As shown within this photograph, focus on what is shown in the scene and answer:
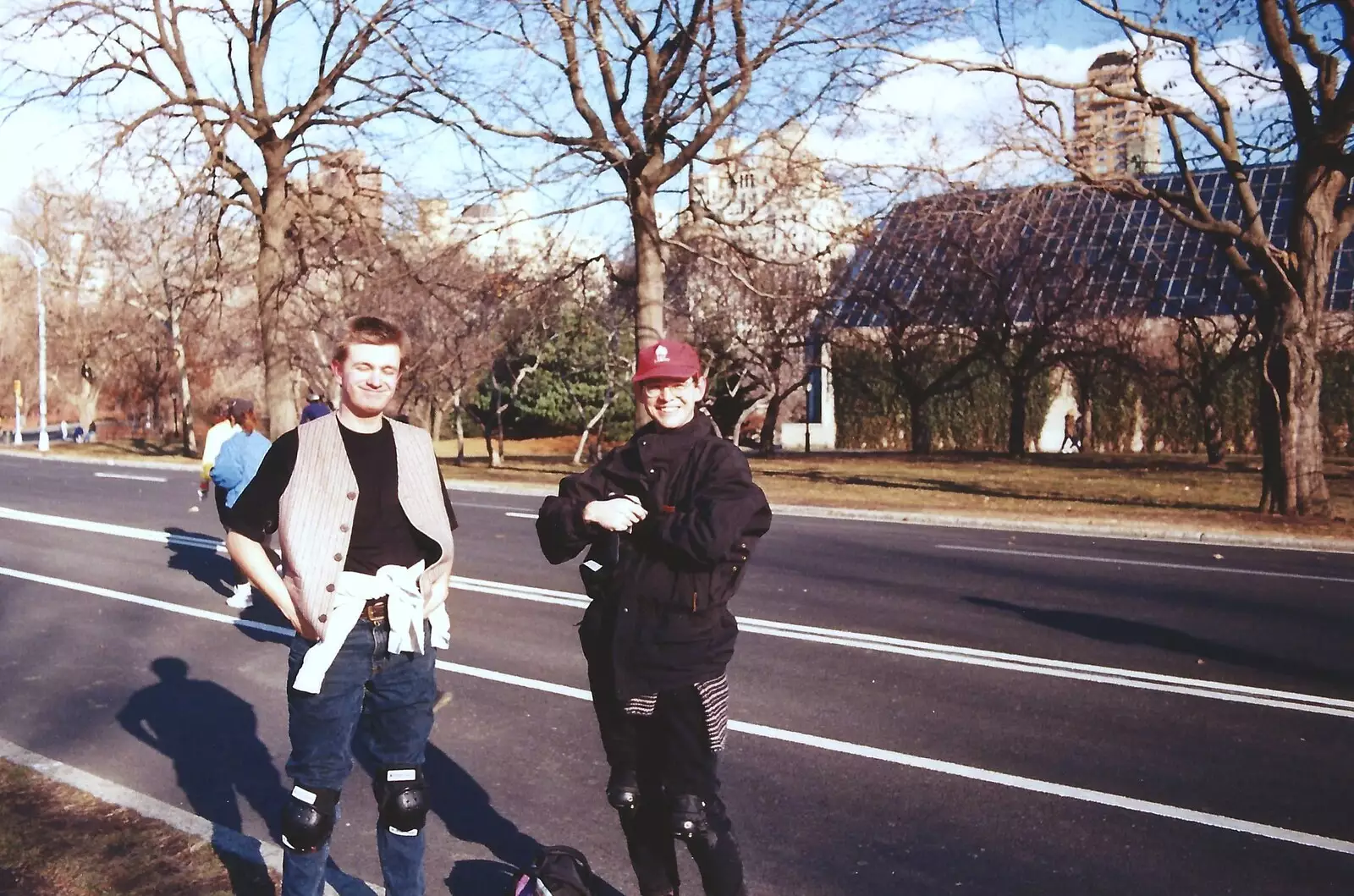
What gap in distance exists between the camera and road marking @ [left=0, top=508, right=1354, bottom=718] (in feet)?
23.3

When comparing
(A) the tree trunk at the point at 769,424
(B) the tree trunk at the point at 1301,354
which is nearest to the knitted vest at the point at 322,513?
(B) the tree trunk at the point at 1301,354

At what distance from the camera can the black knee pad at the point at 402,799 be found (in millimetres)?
3822

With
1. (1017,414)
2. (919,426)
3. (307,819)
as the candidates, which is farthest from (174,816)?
(919,426)

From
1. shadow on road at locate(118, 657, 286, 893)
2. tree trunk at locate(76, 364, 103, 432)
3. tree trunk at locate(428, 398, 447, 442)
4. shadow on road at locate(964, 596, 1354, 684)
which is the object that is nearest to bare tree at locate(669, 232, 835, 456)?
tree trunk at locate(428, 398, 447, 442)

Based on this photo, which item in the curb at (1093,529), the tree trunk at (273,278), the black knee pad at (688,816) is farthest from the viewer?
the tree trunk at (273,278)

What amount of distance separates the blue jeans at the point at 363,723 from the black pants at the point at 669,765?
60 centimetres

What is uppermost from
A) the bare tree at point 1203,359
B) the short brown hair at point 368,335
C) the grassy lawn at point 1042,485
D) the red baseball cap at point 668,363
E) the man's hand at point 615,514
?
the bare tree at point 1203,359

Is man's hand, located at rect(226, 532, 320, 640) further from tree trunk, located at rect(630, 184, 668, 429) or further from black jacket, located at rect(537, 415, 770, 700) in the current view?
tree trunk, located at rect(630, 184, 668, 429)

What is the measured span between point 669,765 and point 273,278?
2086 centimetres

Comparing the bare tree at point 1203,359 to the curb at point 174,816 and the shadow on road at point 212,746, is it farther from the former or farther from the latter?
the curb at point 174,816

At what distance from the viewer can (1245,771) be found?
573cm

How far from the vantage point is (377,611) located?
3766 mm

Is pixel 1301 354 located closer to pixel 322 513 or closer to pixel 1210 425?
pixel 1210 425

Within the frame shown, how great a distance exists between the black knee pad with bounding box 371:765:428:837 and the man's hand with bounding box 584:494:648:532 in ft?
3.49
